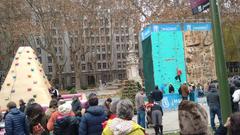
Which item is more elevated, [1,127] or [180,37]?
[180,37]

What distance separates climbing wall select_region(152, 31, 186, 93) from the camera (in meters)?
27.7

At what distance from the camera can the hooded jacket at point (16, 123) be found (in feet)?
30.8

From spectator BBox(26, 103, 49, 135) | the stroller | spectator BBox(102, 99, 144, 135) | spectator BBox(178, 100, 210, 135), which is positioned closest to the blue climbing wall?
the stroller

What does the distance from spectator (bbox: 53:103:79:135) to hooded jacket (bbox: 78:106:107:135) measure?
208 mm

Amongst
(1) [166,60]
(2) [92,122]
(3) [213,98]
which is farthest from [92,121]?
(1) [166,60]

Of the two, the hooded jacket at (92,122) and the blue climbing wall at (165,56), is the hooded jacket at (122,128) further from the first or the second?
the blue climbing wall at (165,56)

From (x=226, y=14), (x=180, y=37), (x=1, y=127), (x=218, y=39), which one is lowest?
(x=1, y=127)

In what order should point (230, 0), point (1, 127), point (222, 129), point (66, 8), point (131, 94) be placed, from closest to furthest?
point (222, 129), point (1, 127), point (131, 94), point (230, 0), point (66, 8)

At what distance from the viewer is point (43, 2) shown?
4834 cm

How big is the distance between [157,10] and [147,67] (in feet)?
52.1

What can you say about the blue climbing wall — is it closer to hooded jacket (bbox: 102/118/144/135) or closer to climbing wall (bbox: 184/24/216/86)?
climbing wall (bbox: 184/24/216/86)

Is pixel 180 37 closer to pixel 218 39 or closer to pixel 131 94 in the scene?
pixel 131 94

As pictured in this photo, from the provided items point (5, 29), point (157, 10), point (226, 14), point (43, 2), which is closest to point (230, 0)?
point (226, 14)

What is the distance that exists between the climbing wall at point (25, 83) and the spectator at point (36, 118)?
A: 1853cm
